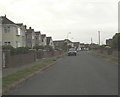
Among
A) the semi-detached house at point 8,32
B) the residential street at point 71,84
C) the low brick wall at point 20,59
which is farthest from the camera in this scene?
the semi-detached house at point 8,32

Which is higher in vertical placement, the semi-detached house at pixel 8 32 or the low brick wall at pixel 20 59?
the semi-detached house at pixel 8 32

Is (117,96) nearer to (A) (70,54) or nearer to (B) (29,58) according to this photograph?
(B) (29,58)

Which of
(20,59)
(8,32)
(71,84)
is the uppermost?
(8,32)

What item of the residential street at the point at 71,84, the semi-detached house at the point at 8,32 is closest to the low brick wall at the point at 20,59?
the residential street at the point at 71,84

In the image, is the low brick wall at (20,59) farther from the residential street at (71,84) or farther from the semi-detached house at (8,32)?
the semi-detached house at (8,32)

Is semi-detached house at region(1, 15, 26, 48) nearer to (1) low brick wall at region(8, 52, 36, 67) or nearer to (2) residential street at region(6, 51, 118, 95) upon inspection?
(1) low brick wall at region(8, 52, 36, 67)

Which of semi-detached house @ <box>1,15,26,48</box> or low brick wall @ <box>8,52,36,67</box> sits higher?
semi-detached house @ <box>1,15,26,48</box>

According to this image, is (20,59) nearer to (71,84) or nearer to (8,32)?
(71,84)

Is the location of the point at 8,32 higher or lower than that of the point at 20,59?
higher

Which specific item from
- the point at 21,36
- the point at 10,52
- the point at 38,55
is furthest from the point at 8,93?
the point at 21,36

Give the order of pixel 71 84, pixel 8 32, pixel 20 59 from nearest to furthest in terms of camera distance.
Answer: pixel 71 84 → pixel 20 59 → pixel 8 32


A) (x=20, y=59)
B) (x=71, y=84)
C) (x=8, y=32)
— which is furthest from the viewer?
(x=8, y=32)

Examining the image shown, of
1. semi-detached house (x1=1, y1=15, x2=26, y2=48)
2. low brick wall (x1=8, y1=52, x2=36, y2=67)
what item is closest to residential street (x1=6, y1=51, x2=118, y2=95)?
low brick wall (x1=8, y1=52, x2=36, y2=67)

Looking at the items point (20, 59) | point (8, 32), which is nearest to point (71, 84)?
point (20, 59)
